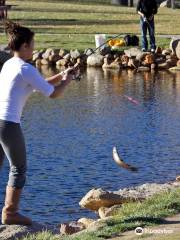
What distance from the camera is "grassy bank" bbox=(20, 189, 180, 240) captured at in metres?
7.93

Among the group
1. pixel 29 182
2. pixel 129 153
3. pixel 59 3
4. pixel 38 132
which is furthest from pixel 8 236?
pixel 59 3

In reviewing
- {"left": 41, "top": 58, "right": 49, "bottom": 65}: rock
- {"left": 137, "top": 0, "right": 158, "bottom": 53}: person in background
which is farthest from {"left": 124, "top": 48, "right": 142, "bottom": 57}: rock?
{"left": 41, "top": 58, "right": 49, "bottom": 65}: rock

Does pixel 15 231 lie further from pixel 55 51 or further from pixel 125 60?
pixel 55 51

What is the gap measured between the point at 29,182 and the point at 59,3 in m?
36.4

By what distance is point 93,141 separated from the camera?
14820 millimetres

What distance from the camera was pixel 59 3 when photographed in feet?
157

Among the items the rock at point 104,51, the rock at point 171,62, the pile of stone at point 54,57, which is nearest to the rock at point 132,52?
the rock at point 104,51

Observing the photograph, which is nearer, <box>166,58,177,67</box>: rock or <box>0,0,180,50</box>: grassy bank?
<box>166,58,177,67</box>: rock

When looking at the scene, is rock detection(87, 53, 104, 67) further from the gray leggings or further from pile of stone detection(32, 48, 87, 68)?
the gray leggings

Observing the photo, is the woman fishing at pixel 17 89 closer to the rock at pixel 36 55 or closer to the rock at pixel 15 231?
the rock at pixel 15 231

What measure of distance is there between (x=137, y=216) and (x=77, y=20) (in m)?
29.1

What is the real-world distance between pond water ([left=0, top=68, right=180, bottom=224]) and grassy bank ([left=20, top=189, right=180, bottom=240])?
4.34 ft

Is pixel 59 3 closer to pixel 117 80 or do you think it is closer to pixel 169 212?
pixel 117 80

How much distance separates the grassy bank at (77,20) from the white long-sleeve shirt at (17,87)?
1931 centimetres
